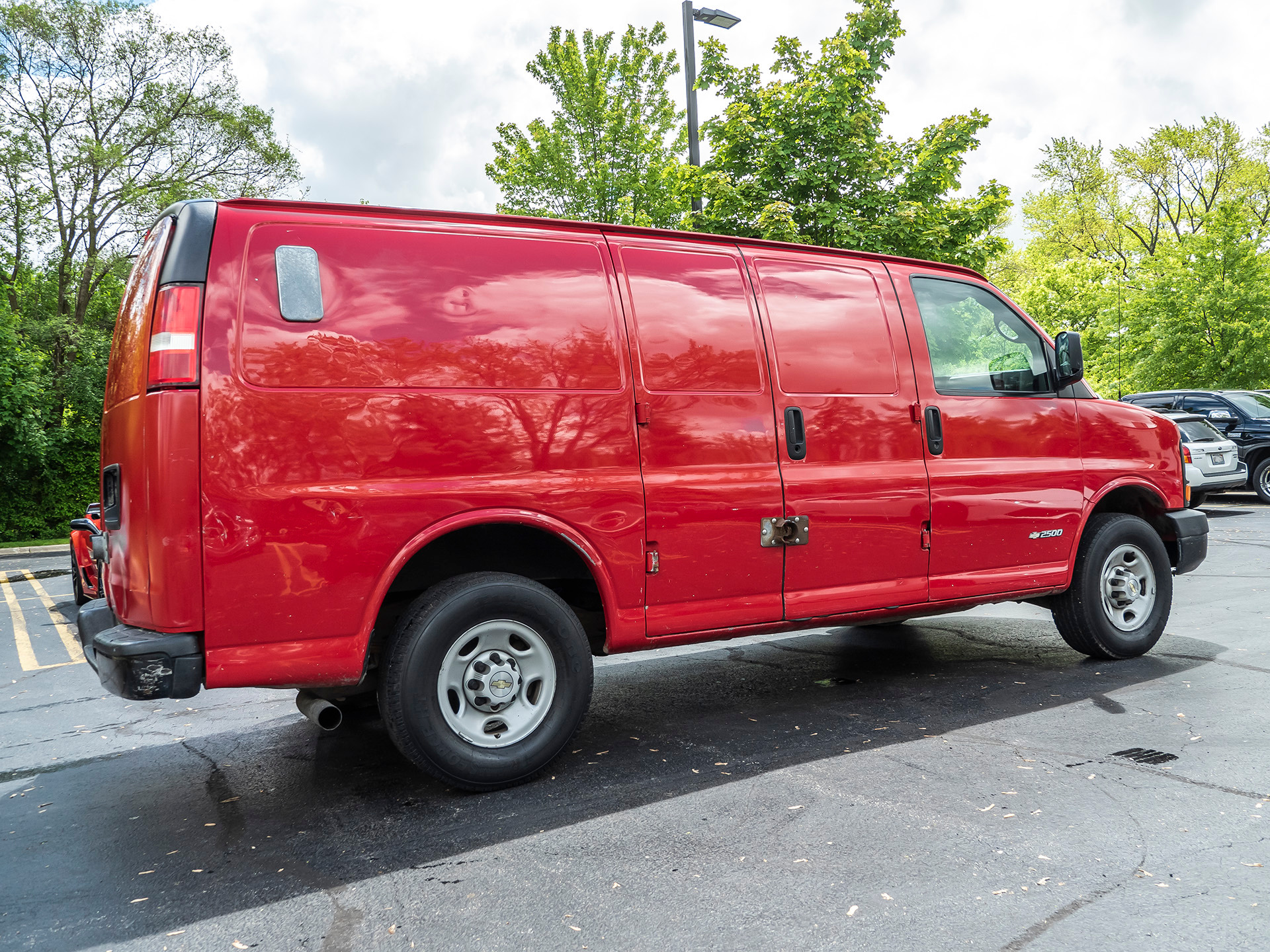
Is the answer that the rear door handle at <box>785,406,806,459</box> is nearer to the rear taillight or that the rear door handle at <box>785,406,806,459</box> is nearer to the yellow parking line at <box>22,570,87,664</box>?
the rear taillight

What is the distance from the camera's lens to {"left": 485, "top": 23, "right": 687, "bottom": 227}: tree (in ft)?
70.0

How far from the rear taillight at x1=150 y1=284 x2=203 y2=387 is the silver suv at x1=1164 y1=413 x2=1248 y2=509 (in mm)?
14305

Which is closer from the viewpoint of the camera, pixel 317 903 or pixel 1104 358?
pixel 317 903

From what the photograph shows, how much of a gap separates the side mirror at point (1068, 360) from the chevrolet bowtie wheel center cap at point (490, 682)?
3.62 metres

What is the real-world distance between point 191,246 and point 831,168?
12002 mm

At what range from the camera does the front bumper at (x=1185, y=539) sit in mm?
6031

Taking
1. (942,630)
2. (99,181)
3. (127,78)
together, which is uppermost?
(127,78)

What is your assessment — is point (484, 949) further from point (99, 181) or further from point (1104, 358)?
point (1104, 358)

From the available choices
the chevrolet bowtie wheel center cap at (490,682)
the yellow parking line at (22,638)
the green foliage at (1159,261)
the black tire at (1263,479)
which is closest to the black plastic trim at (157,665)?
the chevrolet bowtie wheel center cap at (490,682)

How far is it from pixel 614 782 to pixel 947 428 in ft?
8.32

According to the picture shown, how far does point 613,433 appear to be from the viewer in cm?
414

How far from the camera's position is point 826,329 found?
4.84 m

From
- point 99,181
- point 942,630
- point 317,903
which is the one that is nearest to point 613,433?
point 317,903

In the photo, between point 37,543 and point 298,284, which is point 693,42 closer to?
point 298,284
